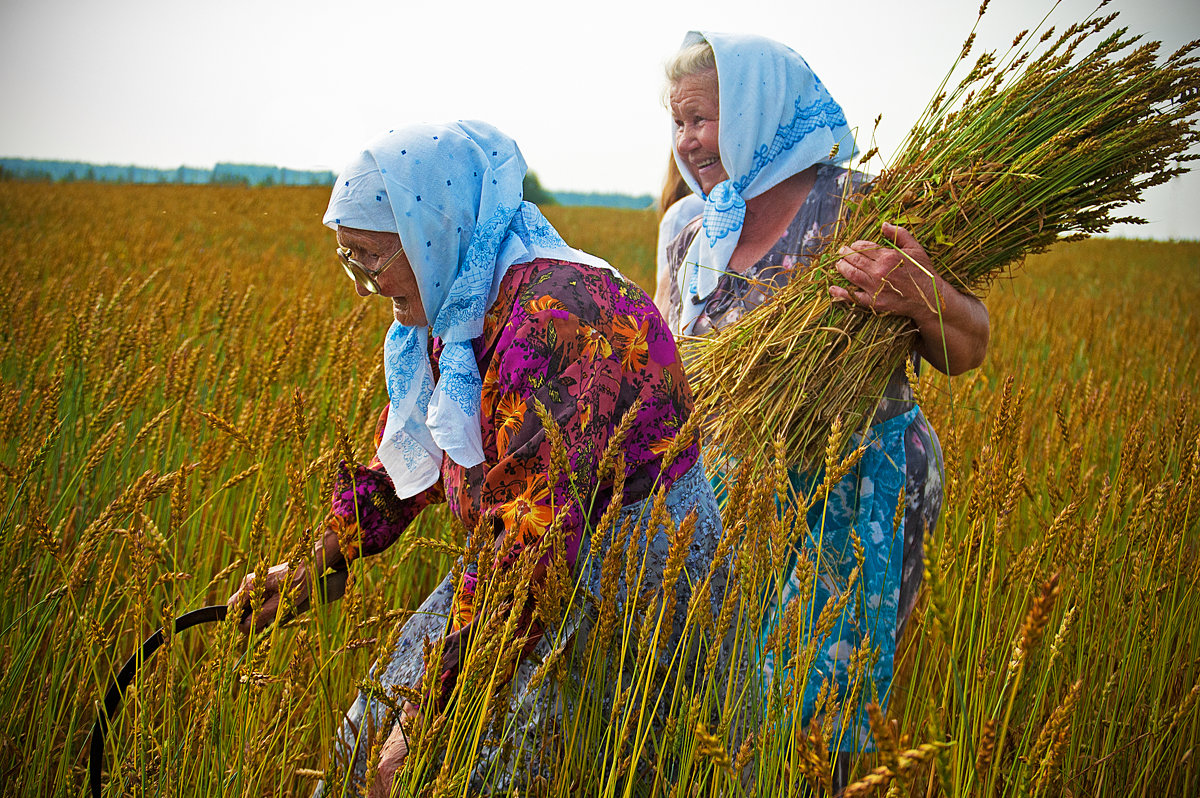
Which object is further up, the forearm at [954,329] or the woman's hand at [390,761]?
the forearm at [954,329]

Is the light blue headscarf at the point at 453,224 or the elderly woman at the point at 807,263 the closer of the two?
the light blue headscarf at the point at 453,224

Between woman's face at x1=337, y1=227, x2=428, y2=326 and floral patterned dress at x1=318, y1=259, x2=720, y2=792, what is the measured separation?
14 cm

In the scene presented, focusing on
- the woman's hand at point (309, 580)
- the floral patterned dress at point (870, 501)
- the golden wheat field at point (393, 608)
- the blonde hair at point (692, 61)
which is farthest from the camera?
the blonde hair at point (692, 61)

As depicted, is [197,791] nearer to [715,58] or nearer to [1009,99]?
[715,58]

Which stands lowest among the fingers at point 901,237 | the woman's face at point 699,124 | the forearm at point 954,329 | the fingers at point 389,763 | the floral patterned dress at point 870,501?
the fingers at point 389,763

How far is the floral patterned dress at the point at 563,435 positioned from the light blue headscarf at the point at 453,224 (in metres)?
0.04

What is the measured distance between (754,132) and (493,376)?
106cm

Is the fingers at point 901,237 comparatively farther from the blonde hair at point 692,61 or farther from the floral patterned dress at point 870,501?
the blonde hair at point 692,61

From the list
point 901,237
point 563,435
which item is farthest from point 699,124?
point 563,435

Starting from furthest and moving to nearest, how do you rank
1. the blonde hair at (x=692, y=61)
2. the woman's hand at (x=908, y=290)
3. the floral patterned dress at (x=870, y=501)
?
the blonde hair at (x=692, y=61)
the floral patterned dress at (x=870, y=501)
the woman's hand at (x=908, y=290)

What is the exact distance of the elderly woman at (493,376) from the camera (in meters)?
1.04

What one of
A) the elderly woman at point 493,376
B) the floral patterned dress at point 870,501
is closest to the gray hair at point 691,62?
the floral patterned dress at point 870,501

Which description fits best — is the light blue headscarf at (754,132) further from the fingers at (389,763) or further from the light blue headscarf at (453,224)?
the fingers at (389,763)

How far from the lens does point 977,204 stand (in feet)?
5.21
